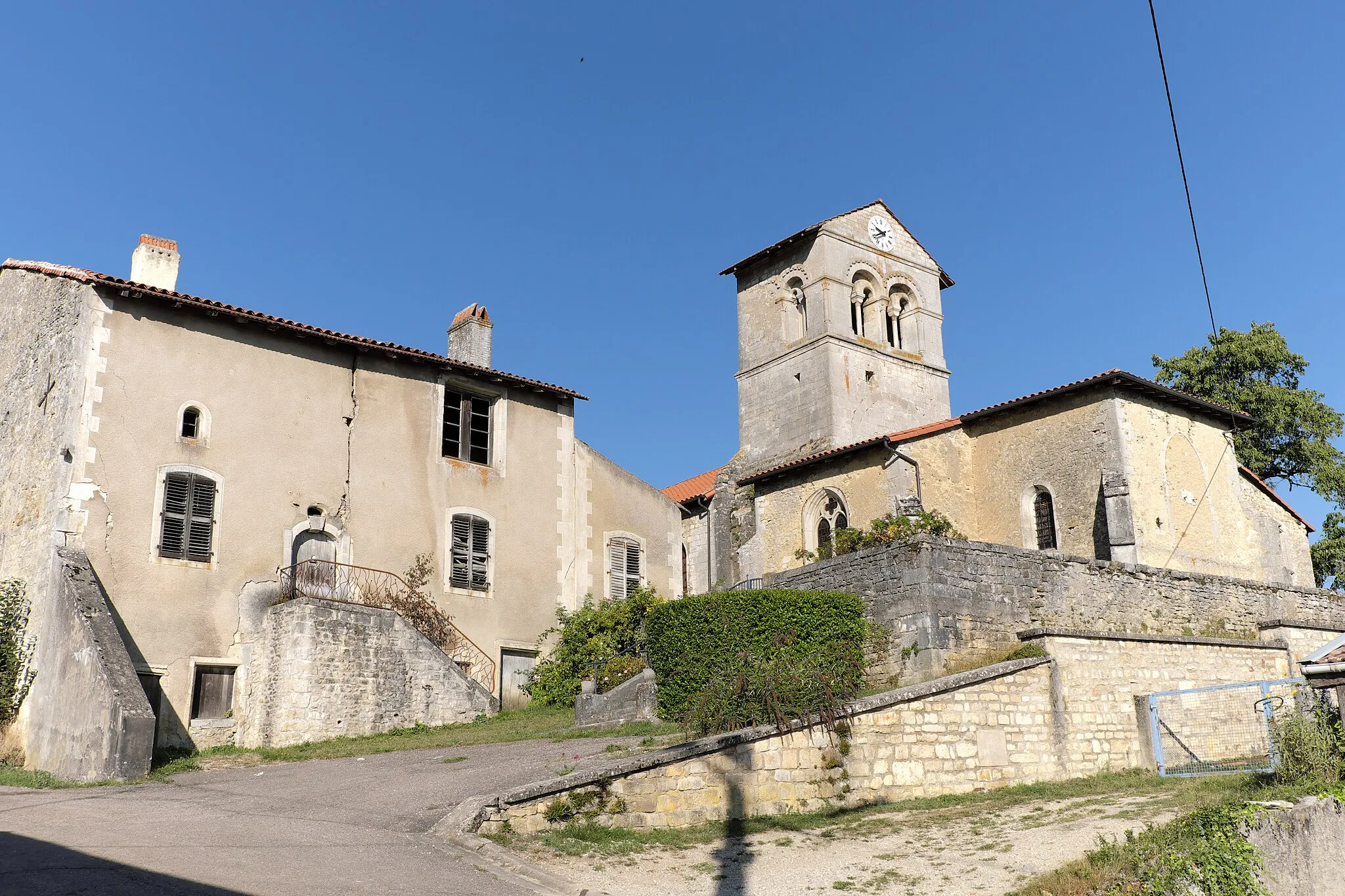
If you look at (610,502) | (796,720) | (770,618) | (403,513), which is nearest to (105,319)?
(403,513)

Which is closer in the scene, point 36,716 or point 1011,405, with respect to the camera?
point 36,716

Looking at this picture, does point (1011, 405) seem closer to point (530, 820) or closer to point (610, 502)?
point (610, 502)

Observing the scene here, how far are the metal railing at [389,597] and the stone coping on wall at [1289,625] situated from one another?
13733 mm

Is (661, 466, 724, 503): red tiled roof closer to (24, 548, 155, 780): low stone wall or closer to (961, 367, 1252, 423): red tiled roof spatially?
(961, 367, 1252, 423): red tiled roof

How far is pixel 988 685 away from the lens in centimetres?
1445

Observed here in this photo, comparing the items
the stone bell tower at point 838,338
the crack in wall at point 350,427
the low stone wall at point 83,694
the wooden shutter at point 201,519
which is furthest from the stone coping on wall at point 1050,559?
the stone bell tower at point 838,338

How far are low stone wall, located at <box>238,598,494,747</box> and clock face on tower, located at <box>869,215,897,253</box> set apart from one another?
21022 millimetres

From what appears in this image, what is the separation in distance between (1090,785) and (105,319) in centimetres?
1659

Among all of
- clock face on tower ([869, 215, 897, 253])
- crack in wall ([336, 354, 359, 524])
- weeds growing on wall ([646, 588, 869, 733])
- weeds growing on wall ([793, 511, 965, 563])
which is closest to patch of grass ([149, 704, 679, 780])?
weeds growing on wall ([646, 588, 869, 733])

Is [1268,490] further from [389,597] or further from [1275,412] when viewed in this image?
[389,597]

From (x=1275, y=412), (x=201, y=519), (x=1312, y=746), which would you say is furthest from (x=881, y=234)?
(x=1312, y=746)

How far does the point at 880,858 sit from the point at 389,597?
12.7 meters

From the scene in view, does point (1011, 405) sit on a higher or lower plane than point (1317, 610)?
higher

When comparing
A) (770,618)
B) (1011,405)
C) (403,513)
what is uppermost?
(1011,405)
